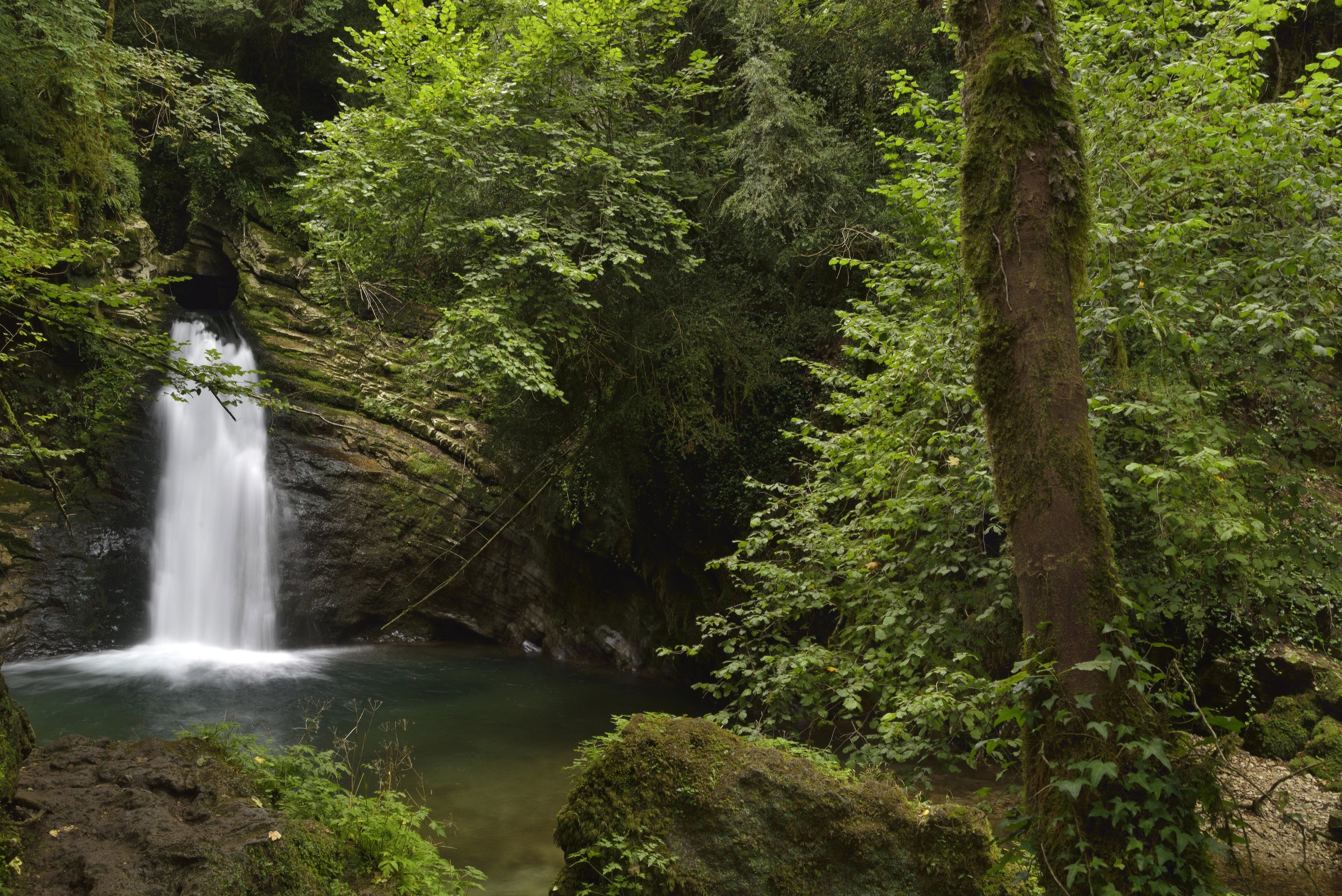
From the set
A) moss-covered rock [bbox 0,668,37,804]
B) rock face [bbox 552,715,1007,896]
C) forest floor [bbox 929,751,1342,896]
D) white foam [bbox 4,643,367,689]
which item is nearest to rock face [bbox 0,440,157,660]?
white foam [bbox 4,643,367,689]

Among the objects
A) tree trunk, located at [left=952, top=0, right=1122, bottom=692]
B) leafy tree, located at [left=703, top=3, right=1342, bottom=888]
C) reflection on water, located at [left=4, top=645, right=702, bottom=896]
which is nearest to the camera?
tree trunk, located at [left=952, top=0, right=1122, bottom=692]

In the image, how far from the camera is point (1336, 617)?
7.13m

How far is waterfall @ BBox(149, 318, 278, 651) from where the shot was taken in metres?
14.2

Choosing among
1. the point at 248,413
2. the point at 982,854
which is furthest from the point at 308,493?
the point at 982,854

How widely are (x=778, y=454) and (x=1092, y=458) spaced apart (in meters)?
7.64

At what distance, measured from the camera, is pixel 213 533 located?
573 inches

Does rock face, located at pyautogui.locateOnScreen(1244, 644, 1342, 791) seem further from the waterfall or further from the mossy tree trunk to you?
the waterfall

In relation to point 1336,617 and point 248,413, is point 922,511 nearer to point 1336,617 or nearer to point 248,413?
point 1336,617

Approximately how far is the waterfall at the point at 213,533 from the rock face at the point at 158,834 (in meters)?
10.1

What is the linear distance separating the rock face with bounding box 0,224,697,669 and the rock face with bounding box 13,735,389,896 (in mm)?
8204

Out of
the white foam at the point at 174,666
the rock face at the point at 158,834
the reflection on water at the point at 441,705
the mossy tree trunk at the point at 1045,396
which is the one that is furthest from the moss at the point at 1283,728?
the white foam at the point at 174,666

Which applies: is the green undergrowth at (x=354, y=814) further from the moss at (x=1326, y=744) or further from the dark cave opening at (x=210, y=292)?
the dark cave opening at (x=210, y=292)

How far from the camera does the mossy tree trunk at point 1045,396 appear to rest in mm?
2902

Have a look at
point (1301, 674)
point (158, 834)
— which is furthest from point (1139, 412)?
point (158, 834)
